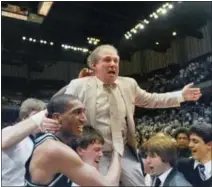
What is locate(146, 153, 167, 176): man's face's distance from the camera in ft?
2.19

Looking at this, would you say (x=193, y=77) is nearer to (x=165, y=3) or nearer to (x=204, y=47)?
(x=204, y=47)

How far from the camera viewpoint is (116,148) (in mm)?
651

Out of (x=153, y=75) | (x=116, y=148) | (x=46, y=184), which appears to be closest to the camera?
(x=46, y=184)

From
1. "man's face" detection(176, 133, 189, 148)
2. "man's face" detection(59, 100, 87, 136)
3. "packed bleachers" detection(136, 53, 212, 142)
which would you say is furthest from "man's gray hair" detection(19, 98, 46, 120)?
"man's face" detection(176, 133, 189, 148)

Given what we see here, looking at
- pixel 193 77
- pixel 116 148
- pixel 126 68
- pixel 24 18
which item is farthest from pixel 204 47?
pixel 24 18

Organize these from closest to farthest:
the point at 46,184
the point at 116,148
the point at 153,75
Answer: the point at 46,184 → the point at 116,148 → the point at 153,75

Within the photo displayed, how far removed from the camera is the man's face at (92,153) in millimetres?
635

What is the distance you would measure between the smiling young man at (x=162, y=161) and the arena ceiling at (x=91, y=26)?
0.77 feet

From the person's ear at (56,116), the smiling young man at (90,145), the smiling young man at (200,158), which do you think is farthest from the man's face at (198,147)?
the person's ear at (56,116)

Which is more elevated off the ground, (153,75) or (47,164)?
(153,75)

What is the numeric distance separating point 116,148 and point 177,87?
233 millimetres

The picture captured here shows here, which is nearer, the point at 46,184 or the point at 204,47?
the point at 46,184

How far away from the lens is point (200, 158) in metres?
0.74

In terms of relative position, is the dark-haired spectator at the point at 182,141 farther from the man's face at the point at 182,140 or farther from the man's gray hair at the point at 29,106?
the man's gray hair at the point at 29,106
